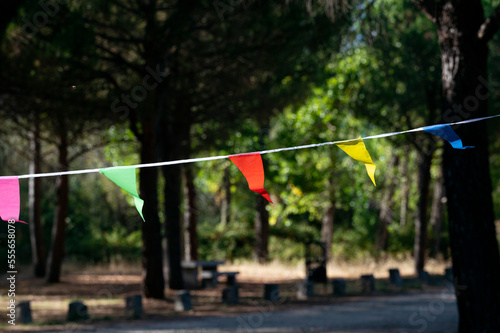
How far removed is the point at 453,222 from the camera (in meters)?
6.13

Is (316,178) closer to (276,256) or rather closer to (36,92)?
(276,256)

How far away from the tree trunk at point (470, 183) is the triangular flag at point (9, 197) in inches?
172

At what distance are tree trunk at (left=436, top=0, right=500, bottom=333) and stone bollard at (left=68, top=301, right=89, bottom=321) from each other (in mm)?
5843

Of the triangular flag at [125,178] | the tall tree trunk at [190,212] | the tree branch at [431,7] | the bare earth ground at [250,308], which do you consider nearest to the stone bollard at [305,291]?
the bare earth ground at [250,308]

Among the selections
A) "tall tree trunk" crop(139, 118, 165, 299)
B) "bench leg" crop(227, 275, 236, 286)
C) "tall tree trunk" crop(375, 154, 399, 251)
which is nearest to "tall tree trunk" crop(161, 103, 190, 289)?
"bench leg" crop(227, 275, 236, 286)

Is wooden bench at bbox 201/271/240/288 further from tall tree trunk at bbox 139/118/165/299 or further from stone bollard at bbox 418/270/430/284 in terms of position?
stone bollard at bbox 418/270/430/284

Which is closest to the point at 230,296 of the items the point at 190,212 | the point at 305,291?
the point at 305,291

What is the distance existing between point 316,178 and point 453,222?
13494 millimetres

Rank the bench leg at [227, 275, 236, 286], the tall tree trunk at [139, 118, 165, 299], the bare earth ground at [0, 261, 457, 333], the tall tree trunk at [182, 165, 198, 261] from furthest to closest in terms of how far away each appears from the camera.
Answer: the tall tree trunk at [182, 165, 198, 261], the bench leg at [227, 275, 236, 286], the tall tree trunk at [139, 118, 165, 299], the bare earth ground at [0, 261, 457, 333]

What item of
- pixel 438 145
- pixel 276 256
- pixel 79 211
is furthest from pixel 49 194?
pixel 438 145

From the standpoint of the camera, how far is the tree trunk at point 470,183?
19.6 ft

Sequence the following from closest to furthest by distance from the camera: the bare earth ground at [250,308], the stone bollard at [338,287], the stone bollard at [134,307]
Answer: the bare earth ground at [250,308]
the stone bollard at [134,307]
the stone bollard at [338,287]

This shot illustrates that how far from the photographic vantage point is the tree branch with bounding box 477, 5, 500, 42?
19.0ft

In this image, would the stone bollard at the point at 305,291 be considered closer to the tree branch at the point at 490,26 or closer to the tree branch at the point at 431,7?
the tree branch at the point at 431,7
